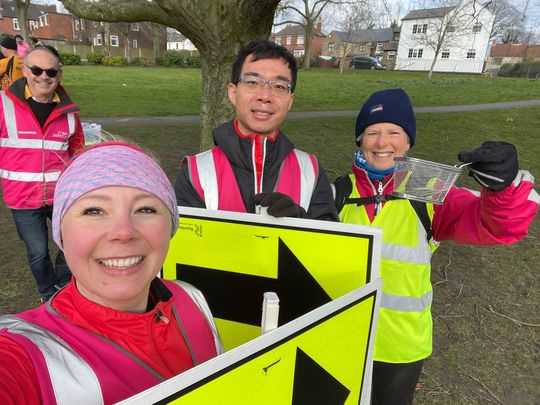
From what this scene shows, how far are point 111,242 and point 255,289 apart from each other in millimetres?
718

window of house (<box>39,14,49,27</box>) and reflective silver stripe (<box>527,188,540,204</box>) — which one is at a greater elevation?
window of house (<box>39,14,49,27</box>)

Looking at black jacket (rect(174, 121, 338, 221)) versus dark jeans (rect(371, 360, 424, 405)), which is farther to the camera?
dark jeans (rect(371, 360, 424, 405))

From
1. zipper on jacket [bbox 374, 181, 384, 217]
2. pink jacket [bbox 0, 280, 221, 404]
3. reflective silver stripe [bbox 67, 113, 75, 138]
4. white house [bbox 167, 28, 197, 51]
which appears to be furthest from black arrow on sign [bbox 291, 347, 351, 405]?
white house [bbox 167, 28, 197, 51]

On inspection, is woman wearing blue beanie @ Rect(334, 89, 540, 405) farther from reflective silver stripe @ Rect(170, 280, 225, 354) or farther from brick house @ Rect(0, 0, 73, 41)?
brick house @ Rect(0, 0, 73, 41)

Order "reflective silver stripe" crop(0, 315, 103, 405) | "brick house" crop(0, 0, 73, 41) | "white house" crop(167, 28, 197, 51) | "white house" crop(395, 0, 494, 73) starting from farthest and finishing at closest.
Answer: "white house" crop(167, 28, 197, 51)
"brick house" crop(0, 0, 73, 41)
"white house" crop(395, 0, 494, 73)
"reflective silver stripe" crop(0, 315, 103, 405)

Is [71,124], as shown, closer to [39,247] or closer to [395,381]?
[39,247]

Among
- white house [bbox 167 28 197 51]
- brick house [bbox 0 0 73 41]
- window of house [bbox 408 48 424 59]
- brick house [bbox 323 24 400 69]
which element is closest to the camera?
window of house [bbox 408 48 424 59]

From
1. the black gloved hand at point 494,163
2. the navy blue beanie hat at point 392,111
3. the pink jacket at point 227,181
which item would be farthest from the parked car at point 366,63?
the black gloved hand at point 494,163

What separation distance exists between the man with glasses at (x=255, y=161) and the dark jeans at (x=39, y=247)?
6.77ft

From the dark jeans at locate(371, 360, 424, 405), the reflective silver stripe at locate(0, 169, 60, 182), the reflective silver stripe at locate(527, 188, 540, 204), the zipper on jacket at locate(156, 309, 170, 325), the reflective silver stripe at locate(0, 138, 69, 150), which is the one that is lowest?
the dark jeans at locate(371, 360, 424, 405)

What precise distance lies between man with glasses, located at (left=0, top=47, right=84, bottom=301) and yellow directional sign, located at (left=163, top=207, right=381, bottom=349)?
7.28 ft

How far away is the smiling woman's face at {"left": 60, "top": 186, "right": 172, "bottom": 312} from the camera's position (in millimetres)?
986

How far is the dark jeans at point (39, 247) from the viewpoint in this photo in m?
3.27

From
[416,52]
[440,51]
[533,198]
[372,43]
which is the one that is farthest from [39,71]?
[372,43]
